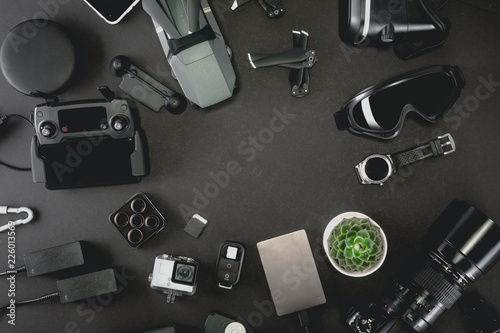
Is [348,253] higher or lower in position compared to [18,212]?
lower

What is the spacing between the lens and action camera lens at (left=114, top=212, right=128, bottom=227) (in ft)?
4.31

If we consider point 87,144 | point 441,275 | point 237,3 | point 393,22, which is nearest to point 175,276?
point 87,144

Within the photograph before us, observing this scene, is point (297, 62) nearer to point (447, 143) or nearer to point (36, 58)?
point (447, 143)

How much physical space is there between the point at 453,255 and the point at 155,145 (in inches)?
38.8

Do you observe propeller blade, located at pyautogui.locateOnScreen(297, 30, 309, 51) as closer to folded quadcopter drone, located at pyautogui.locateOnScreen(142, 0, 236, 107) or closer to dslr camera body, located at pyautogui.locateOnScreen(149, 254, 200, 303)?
folded quadcopter drone, located at pyautogui.locateOnScreen(142, 0, 236, 107)

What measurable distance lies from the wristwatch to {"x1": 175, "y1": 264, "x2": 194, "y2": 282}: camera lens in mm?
619

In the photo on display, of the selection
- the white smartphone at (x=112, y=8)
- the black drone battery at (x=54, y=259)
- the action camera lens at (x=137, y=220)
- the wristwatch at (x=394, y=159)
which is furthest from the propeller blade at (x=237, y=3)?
the black drone battery at (x=54, y=259)

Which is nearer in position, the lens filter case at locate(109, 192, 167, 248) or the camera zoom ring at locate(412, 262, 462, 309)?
the camera zoom ring at locate(412, 262, 462, 309)

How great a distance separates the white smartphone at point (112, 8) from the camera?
52.7 inches

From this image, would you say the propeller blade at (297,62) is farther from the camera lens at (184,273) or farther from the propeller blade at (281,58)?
the camera lens at (184,273)

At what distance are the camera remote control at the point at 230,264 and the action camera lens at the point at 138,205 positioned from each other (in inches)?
11.4

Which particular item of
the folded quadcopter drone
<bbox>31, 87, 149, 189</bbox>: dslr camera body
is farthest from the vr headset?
<bbox>31, 87, 149, 189</bbox>: dslr camera body

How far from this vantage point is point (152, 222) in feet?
4.35

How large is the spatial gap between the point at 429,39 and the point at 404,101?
0.22m
